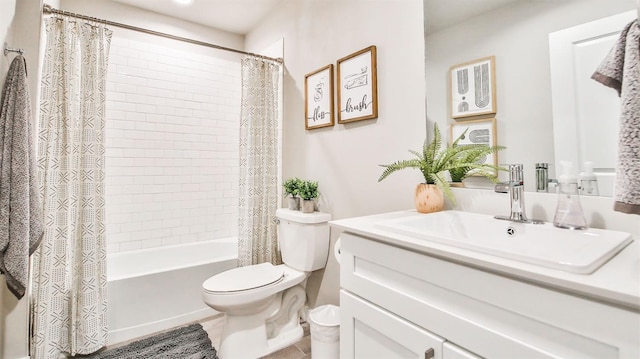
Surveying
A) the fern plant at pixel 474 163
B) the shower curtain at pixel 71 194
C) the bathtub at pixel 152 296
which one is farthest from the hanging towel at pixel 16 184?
the fern plant at pixel 474 163

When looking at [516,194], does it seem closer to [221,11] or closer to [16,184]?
[16,184]

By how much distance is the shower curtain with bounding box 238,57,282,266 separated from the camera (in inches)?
85.7

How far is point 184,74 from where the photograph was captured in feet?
9.37

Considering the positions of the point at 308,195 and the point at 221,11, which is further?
the point at 221,11

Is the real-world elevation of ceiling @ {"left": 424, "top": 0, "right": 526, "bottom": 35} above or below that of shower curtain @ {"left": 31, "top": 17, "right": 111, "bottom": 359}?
above

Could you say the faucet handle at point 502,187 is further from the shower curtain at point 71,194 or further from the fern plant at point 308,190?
the shower curtain at point 71,194

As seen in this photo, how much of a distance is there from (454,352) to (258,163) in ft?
5.92

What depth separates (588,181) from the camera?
3.02ft

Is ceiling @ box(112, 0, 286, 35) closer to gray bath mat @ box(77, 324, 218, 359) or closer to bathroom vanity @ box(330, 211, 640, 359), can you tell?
bathroom vanity @ box(330, 211, 640, 359)

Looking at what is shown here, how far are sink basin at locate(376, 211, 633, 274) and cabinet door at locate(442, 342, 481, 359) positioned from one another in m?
0.26

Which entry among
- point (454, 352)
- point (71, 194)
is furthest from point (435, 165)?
point (71, 194)

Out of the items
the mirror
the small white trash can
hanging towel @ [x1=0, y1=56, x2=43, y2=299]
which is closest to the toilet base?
the small white trash can

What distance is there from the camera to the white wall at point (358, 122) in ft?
4.71

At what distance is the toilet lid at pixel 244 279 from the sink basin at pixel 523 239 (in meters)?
0.95
